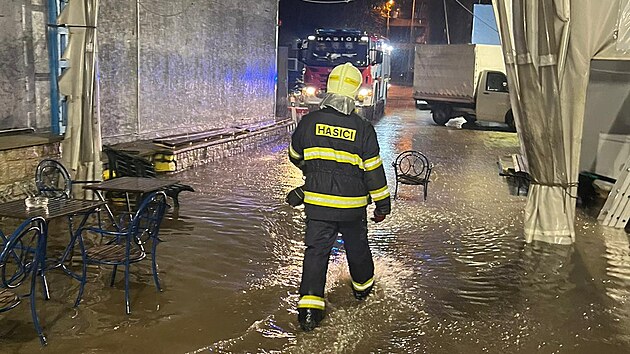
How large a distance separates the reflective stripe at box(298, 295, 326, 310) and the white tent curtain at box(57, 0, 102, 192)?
3.81 metres

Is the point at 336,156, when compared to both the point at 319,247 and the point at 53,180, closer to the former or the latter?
the point at 319,247

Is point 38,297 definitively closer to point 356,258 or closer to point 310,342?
point 310,342

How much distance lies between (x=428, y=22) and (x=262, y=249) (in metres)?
36.0

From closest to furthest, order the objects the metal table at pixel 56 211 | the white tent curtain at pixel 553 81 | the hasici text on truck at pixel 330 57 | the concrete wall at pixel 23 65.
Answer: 1. the metal table at pixel 56 211
2. the white tent curtain at pixel 553 81
3. the concrete wall at pixel 23 65
4. the hasici text on truck at pixel 330 57

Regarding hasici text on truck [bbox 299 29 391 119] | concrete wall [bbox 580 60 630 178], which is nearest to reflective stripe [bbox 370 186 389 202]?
concrete wall [bbox 580 60 630 178]

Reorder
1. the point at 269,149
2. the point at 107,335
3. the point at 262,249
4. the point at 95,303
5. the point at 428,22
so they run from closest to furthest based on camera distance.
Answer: the point at 107,335 → the point at 95,303 → the point at 262,249 → the point at 269,149 → the point at 428,22

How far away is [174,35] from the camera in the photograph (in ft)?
35.6

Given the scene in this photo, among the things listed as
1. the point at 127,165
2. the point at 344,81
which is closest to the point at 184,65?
the point at 127,165

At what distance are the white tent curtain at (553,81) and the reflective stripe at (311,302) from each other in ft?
10.8

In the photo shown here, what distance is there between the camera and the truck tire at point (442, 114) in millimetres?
19969

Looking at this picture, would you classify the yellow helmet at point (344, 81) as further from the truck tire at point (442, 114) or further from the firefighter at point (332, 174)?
the truck tire at point (442, 114)

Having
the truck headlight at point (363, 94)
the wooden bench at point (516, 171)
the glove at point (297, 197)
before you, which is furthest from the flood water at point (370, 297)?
the truck headlight at point (363, 94)

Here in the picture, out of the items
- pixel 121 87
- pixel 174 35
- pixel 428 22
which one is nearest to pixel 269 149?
pixel 174 35

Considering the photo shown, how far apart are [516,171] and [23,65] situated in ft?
25.2
